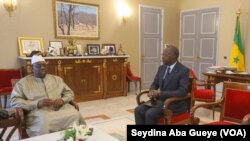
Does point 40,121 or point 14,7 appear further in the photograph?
point 14,7

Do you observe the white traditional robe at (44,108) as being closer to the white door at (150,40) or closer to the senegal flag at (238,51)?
the white door at (150,40)

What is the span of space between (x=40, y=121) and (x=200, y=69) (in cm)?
526

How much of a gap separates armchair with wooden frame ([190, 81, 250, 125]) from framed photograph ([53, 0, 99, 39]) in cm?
367

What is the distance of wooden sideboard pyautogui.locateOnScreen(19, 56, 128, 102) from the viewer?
4.74 metres

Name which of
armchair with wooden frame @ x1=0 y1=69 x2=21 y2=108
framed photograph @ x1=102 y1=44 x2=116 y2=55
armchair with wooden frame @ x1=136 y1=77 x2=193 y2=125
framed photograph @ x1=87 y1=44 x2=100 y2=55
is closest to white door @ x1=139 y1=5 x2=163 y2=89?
framed photograph @ x1=102 y1=44 x2=116 y2=55

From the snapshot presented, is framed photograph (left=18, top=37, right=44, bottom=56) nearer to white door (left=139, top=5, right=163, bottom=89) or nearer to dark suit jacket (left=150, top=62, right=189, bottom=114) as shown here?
white door (left=139, top=5, right=163, bottom=89)

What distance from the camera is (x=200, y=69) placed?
6762 mm

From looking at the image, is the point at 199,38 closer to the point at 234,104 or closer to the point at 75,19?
the point at 75,19

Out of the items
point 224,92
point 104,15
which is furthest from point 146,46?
point 224,92

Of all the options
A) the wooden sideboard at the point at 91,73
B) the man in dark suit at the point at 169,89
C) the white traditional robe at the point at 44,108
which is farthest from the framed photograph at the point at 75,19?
the man in dark suit at the point at 169,89

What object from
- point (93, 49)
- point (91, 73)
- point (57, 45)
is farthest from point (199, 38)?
point (57, 45)

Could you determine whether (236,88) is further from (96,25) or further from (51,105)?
(96,25)

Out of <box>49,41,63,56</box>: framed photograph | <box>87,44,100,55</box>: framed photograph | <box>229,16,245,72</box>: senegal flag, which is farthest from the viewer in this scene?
<box>229,16,245,72</box>: senegal flag

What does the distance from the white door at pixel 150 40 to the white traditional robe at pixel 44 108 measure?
398cm
